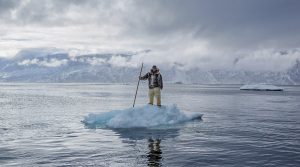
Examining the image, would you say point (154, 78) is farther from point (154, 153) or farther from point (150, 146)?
point (154, 153)

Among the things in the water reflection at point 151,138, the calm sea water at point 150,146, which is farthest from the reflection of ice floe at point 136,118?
the calm sea water at point 150,146

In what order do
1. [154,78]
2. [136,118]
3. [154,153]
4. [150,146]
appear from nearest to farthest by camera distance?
[154,153]
[150,146]
[136,118]
[154,78]

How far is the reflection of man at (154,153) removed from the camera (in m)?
16.3

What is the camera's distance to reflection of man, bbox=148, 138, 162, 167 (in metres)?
16.3

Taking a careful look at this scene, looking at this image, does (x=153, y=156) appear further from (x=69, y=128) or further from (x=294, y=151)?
(x=69, y=128)

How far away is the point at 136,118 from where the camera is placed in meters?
28.3

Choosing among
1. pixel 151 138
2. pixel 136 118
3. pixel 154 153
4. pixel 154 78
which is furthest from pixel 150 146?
pixel 154 78

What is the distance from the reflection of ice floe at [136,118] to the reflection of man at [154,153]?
537 centimetres

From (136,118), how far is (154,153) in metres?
9.83

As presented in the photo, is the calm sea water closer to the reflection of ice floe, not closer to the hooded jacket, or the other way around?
the reflection of ice floe

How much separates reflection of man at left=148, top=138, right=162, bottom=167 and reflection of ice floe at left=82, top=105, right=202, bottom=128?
211 inches

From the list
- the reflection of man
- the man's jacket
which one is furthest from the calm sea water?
the man's jacket

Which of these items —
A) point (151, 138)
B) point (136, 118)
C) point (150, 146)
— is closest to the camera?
point (150, 146)

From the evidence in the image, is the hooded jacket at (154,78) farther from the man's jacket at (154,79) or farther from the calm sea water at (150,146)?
the calm sea water at (150,146)
